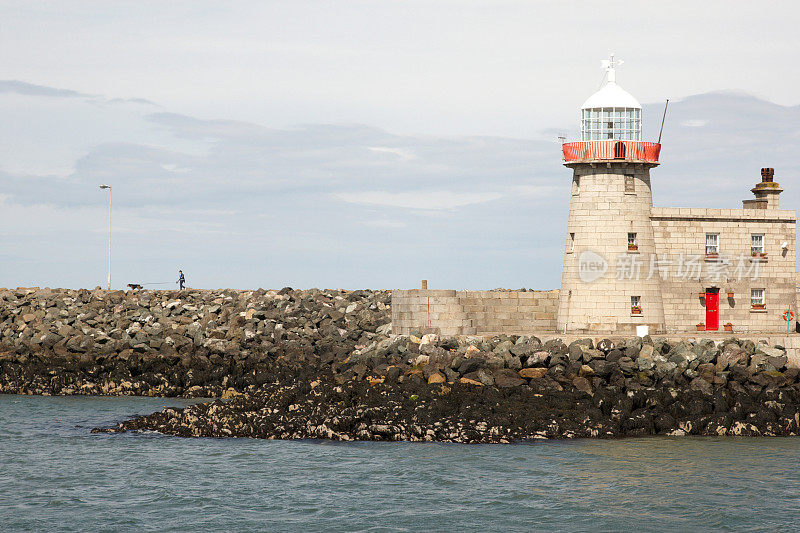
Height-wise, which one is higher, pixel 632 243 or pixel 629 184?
pixel 629 184

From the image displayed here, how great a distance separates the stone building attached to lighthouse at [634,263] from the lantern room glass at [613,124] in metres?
0.03

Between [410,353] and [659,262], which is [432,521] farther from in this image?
[659,262]

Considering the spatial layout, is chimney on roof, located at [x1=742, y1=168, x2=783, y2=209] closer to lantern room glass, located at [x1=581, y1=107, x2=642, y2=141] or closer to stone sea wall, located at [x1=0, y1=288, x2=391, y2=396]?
lantern room glass, located at [x1=581, y1=107, x2=642, y2=141]

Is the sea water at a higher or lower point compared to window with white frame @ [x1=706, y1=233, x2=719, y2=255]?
lower

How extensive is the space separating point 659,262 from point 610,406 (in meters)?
8.65

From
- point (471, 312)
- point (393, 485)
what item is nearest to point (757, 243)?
point (471, 312)

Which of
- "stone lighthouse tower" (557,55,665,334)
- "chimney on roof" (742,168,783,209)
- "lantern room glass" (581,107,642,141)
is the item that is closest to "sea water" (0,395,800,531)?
"stone lighthouse tower" (557,55,665,334)

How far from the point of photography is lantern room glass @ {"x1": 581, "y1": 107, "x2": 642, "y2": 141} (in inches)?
1225

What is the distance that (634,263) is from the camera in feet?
103

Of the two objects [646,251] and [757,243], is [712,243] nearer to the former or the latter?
[757,243]

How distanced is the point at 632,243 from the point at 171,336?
18112 millimetres

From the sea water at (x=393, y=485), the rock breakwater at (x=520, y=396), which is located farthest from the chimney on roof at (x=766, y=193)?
the sea water at (x=393, y=485)

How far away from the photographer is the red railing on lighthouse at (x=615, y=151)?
1215 inches

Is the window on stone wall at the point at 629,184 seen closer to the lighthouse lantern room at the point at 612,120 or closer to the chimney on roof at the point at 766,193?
the lighthouse lantern room at the point at 612,120
